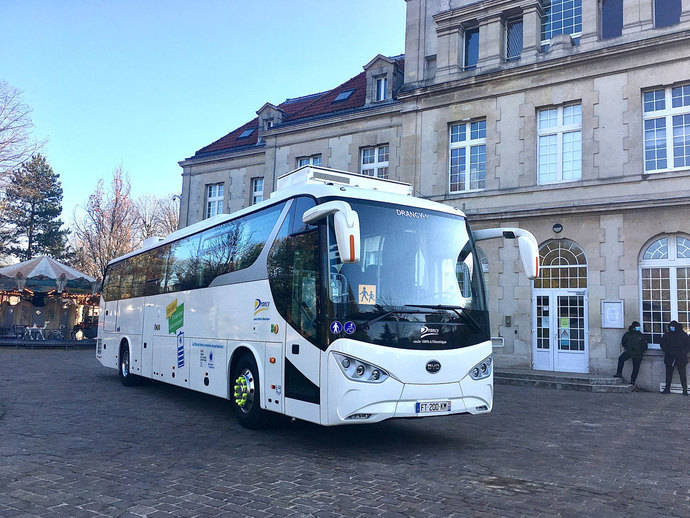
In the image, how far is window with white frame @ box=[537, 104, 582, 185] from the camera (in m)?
18.2

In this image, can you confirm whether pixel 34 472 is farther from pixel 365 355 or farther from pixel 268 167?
pixel 268 167

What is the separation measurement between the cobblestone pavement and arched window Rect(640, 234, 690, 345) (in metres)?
5.24

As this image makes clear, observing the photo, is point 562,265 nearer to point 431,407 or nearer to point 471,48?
point 471,48

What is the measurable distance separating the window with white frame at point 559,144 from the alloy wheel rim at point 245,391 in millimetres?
13362

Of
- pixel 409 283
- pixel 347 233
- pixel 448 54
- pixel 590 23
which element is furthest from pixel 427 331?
pixel 448 54

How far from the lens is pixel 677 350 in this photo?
1488 cm

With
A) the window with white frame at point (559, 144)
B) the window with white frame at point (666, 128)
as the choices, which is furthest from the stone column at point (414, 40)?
the window with white frame at point (666, 128)

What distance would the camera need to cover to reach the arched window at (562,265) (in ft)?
58.2

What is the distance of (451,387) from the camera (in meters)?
7.18

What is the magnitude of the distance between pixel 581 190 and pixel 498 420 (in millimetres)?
10006

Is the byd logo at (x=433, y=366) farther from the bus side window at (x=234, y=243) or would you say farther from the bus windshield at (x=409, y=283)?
the bus side window at (x=234, y=243)

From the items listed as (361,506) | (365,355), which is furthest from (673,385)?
(361,506)

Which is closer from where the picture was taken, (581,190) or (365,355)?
(365,355)

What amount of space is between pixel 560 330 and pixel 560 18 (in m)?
10.3
